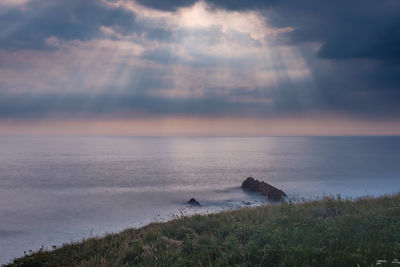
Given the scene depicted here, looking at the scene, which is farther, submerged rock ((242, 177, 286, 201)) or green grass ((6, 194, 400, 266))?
submerged rock ((242, 177, 286, 201))

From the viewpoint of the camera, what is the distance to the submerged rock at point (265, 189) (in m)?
33.8

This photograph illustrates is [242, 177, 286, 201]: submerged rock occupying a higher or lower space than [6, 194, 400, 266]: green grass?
lower

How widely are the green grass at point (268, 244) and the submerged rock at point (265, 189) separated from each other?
23.9 meters

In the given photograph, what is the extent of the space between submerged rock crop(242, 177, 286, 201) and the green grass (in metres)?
23.9

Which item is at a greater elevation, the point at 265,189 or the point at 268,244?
the point at 268,244

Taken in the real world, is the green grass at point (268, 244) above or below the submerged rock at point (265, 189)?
above

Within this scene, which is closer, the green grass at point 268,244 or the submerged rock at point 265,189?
the green grass at point 268,244

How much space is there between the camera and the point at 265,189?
37938 millimetres

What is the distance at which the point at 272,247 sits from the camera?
20.4ft

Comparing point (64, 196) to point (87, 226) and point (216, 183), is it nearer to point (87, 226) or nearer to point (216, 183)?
point (87, 226)

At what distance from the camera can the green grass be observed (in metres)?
5.67

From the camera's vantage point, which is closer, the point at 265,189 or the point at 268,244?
the point at 268,244

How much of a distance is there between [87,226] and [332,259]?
27734 mm

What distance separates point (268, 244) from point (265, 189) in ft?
108
